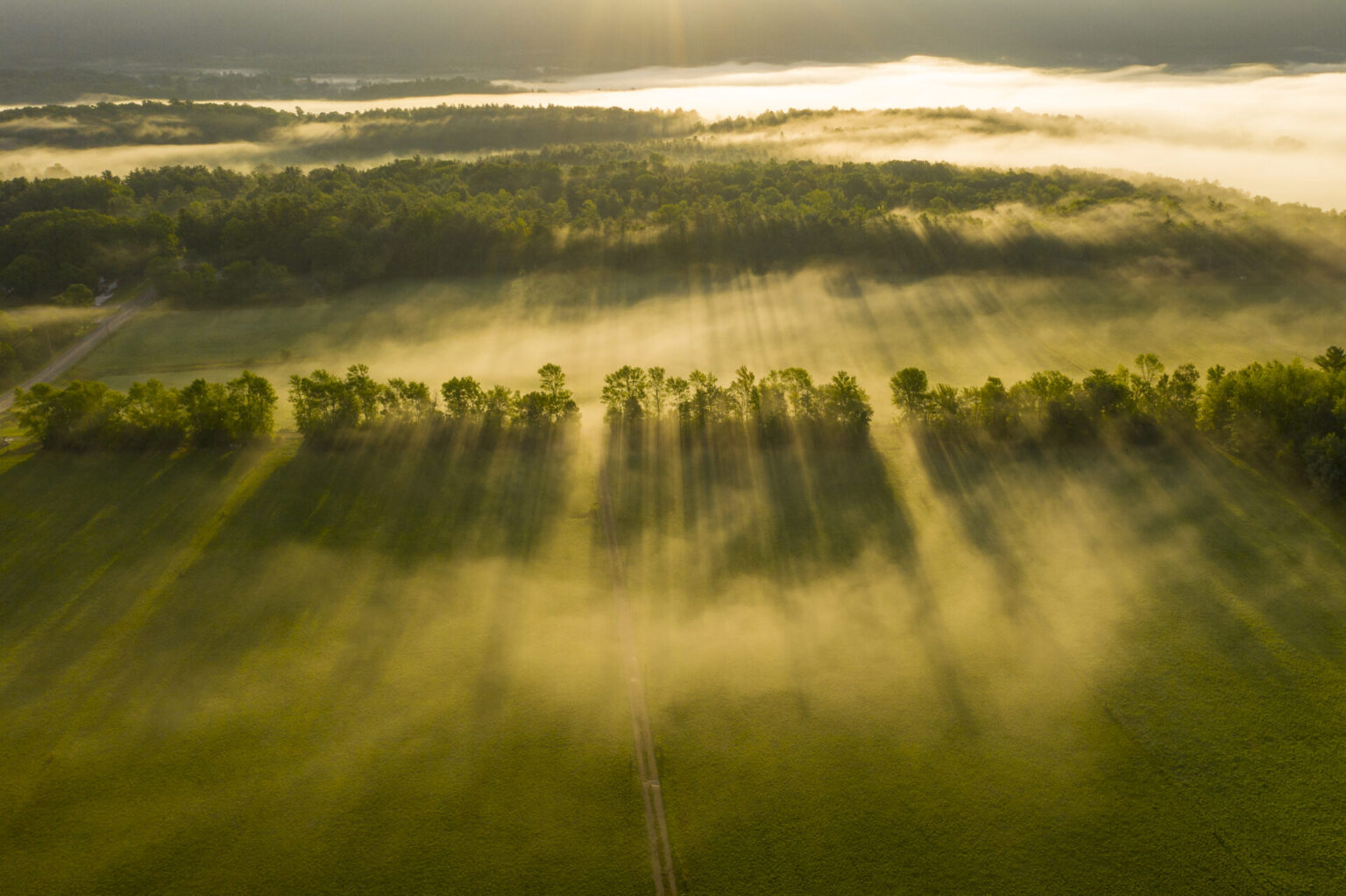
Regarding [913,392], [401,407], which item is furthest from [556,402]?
[913,392]

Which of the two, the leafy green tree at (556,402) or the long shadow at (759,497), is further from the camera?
the leafy green tree at (556,402)

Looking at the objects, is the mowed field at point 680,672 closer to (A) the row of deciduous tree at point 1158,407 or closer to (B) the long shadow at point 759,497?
(B) the long shadow at point 759,497

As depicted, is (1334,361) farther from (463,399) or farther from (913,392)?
(463,399)

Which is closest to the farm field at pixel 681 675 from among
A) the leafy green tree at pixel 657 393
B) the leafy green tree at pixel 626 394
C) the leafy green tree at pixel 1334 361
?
the leafy green tree at pixel 626 394

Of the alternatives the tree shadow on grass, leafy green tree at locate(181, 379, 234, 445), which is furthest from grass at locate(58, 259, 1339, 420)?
leafy green tree at locate(181, 379, 234, 445)

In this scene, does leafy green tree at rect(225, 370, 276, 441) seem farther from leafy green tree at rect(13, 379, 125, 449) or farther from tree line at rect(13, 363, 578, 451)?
leafy green tree at rect(13, 379, 125, 449)

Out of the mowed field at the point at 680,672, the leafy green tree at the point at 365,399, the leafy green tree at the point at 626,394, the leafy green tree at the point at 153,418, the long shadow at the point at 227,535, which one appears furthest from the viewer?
the leafy green tree at the point at 626,394
